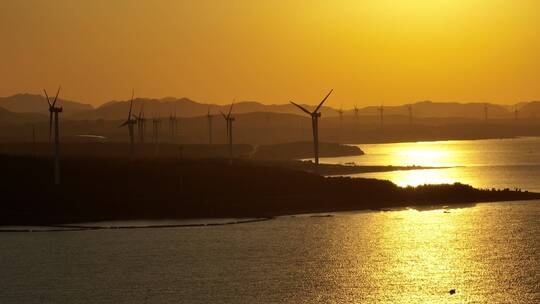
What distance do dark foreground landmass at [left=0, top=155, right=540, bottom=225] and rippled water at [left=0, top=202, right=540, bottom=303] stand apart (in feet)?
33.8

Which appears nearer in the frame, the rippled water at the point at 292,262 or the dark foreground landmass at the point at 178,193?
the rippled water at the point at 292,262

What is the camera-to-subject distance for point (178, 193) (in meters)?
127

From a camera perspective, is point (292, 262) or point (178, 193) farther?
point (178, 193)

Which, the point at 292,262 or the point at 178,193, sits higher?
the point at 178,193

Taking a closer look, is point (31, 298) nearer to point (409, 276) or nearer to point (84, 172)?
point (409, 276)

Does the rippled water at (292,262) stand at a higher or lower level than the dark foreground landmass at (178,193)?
lower

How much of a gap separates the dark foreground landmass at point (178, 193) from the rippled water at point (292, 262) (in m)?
10.3

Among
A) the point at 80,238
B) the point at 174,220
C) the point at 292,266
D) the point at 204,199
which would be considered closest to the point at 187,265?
the point at 292,266

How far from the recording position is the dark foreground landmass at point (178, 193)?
119 meters

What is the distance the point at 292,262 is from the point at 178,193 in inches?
1755

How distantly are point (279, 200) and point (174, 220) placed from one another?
16016 millimetres

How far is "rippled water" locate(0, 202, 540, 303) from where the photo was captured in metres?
69.8

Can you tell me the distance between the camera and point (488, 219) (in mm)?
114812

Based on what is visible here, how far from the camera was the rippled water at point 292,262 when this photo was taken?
69.8 metres
